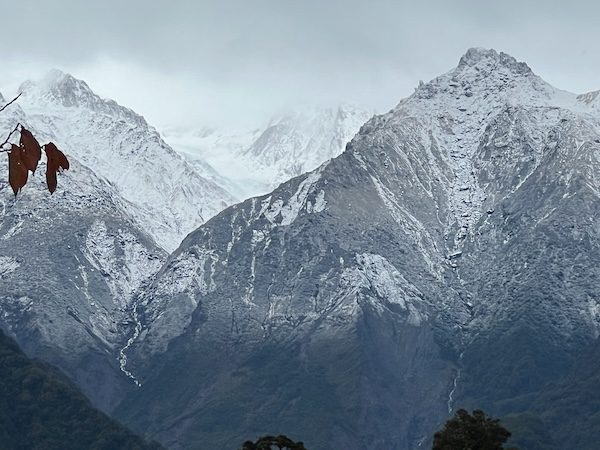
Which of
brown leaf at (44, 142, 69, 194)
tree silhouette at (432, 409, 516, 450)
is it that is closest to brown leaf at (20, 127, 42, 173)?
brown leaf at (44, 142, 69, 194)

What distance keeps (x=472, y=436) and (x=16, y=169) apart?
79952 millimetres

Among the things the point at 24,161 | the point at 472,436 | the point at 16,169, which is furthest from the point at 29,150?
the point at 472,436

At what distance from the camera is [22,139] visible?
31000 millimetres

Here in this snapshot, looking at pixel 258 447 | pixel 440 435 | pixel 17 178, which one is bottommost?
pixel 17 178

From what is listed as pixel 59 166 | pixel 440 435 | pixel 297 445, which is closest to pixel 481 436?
pixel 440 435

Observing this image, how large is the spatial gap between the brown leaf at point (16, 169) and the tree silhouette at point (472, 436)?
78096 millimetres

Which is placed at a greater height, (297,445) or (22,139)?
(297,445)

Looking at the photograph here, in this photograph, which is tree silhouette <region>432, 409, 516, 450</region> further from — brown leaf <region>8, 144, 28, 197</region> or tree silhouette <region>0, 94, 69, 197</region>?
brown leaf <region>8, 144, 28, 197</region>

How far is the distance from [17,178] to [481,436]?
262 ft

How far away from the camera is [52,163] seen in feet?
103

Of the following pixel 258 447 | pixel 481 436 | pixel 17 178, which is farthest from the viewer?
pixel 481 436

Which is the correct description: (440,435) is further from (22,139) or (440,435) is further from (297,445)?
(22,139)

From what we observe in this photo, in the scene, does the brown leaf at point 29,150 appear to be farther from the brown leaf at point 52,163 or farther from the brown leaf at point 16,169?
the brown leaf at point 52,163

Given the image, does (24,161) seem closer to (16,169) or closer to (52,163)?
(16,169)
